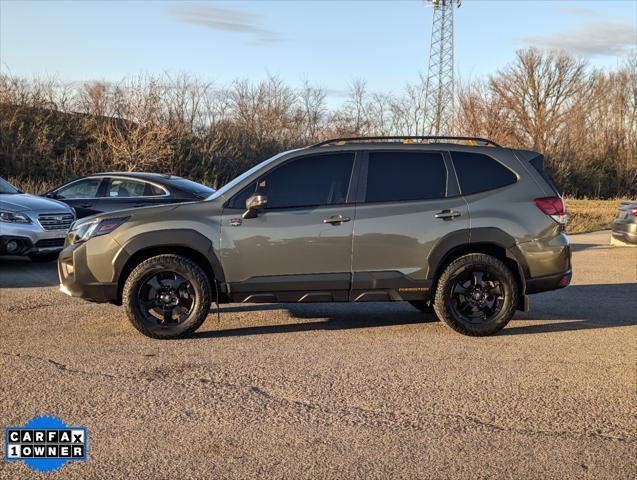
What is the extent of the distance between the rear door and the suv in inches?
0.4

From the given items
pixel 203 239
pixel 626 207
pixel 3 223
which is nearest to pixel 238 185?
pixel 203 239

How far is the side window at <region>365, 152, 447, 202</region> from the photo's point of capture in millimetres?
7141

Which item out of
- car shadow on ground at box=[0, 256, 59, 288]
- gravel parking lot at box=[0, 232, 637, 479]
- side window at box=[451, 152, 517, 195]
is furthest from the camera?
car shadow on ground at box=[0, 256, 59, 288]

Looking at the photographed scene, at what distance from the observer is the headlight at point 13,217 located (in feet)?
36.7

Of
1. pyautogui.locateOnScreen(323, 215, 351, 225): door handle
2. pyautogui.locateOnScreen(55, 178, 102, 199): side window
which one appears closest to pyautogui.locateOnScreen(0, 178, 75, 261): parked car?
pyautogui.locateOnScreen(55, 178, 102, 199): side window

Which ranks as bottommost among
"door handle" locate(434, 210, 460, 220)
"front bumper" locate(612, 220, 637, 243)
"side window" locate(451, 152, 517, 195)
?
"front bumper" locate(612, 220, 637, 243)

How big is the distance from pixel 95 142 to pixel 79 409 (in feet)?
85.6

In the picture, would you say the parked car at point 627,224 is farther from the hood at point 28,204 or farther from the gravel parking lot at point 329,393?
the hood at point 28,204

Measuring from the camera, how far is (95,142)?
95.7 ft

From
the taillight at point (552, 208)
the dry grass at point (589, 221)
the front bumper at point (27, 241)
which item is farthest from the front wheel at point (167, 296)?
the dry grass at point (589, 221)

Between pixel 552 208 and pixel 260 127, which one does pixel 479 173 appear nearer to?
pixel 552 208

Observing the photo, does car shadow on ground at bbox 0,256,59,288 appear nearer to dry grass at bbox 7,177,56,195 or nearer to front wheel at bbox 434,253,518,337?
front wheel at bbox 434,253,518,337

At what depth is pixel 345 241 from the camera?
273 inches

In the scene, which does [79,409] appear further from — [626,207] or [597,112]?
[597,112]
